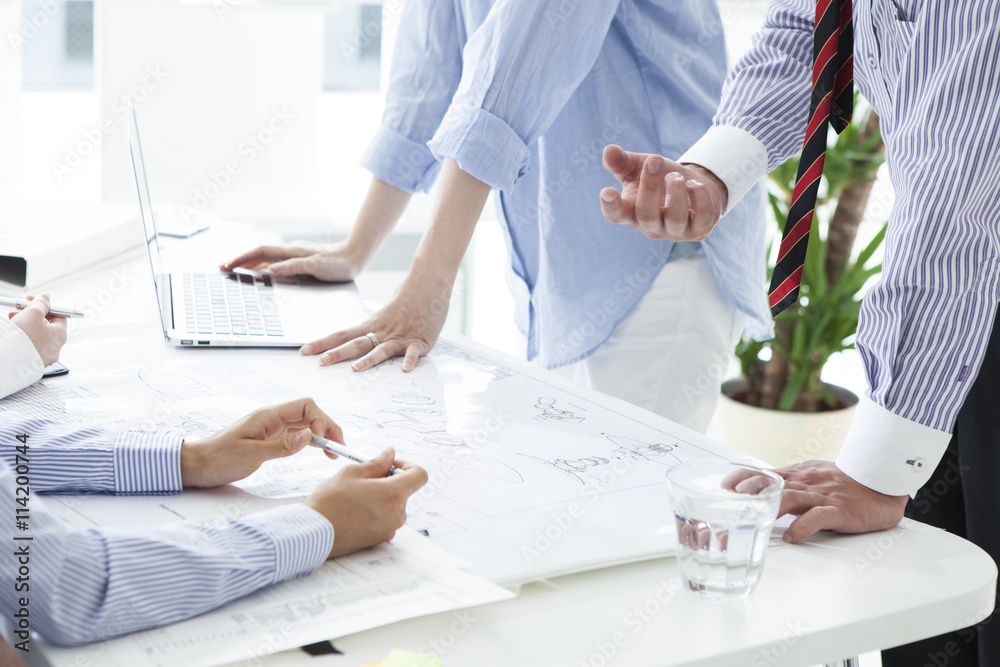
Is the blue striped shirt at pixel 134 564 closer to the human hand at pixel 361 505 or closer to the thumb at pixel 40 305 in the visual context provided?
the human hand at pixel 361 505

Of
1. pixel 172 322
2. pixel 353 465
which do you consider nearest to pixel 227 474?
pixel 353 465

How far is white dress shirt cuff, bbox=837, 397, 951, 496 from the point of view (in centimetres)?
78

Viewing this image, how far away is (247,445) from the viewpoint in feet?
2.61

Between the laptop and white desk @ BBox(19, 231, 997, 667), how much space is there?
0.62 m

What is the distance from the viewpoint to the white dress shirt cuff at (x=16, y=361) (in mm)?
963

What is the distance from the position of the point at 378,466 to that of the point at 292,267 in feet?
2.47

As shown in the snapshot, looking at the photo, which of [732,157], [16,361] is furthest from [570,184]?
[16,361]

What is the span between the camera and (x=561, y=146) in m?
1.30

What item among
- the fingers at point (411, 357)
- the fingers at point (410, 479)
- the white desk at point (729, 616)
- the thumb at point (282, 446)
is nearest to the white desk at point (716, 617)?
the white desk at point (729, 616)

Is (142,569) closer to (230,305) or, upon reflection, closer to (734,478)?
(734,478)

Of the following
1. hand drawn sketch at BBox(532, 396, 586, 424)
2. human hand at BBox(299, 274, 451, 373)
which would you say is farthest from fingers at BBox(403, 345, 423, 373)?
hand drawn sketch at BBox(532, 396, 586, 424)

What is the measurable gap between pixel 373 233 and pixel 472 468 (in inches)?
28.6

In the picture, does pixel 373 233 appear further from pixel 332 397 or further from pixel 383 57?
pixel 383 57

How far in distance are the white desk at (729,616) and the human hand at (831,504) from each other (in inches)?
0.6
